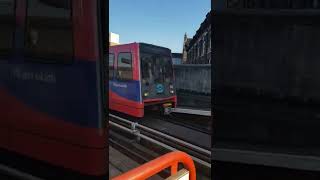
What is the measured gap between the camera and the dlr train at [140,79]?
37.9 feet

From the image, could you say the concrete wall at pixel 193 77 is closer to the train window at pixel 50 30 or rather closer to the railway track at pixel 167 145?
the railway track at pixel 167 145

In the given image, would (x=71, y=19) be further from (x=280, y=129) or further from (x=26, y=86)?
(x=280, y=129)

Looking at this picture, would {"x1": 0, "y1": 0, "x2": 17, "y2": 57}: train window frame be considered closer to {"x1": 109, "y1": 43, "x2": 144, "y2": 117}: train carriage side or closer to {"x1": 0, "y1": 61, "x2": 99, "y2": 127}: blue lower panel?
{"x1": 0, "y1": 61, "x2": 99, "y2": 127}: blue lower panel

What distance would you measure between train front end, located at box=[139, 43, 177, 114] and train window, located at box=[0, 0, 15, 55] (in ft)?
29.1

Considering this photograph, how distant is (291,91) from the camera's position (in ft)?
4.19

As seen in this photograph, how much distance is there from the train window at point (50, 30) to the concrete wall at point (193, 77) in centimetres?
1168

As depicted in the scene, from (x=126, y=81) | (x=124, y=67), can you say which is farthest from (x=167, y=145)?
(x=124, y=67)

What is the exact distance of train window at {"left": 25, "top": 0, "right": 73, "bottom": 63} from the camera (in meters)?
2.08

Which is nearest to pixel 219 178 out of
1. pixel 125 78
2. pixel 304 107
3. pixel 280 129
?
pixel 280 129

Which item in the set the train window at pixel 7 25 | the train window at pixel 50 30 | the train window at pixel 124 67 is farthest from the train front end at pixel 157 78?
the train window at pixel 50 30

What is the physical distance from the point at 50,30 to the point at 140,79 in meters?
9.42

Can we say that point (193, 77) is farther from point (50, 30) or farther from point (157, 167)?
point (50, 30)

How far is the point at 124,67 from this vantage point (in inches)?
474

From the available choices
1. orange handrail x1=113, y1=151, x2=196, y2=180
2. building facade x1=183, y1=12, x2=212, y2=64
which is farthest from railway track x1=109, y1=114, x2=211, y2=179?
orange handrail x1=113, y1=151, x2=196, y2=180
